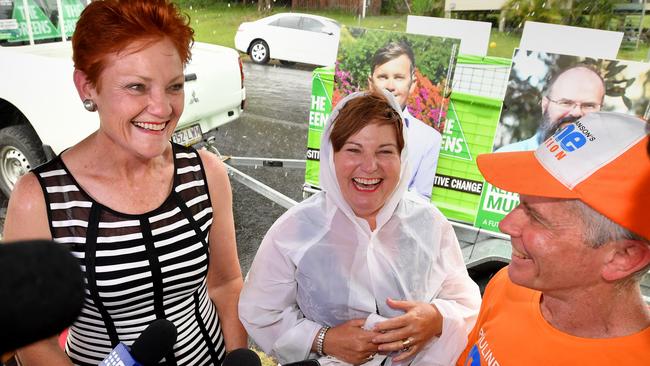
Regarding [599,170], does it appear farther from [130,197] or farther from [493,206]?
[493,206]

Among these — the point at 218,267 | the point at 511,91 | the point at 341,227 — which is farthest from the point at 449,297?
the point at 511,91

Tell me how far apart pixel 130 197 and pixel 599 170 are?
1.32 meters

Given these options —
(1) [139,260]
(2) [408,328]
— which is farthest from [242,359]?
(2) [408,328]

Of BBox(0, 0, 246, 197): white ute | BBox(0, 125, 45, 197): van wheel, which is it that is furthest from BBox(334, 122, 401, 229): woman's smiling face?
BBox(0, 125, 45, 197): van wheel

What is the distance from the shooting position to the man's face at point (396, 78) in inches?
112

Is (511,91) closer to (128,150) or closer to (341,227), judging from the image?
(341,227)

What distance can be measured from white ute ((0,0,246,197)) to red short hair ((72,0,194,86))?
8.14 feet

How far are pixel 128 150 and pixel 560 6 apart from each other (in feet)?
6.95

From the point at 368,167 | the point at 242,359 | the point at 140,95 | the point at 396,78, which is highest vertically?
the point at 140,95

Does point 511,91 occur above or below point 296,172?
above

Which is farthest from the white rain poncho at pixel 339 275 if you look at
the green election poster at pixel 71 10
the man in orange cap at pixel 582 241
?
the green election poster at pixel 71 10

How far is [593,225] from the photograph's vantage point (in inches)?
42.8

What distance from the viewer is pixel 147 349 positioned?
40.4 inches

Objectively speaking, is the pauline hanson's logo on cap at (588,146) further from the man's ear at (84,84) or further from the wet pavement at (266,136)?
the wet pavement at (266,136)
